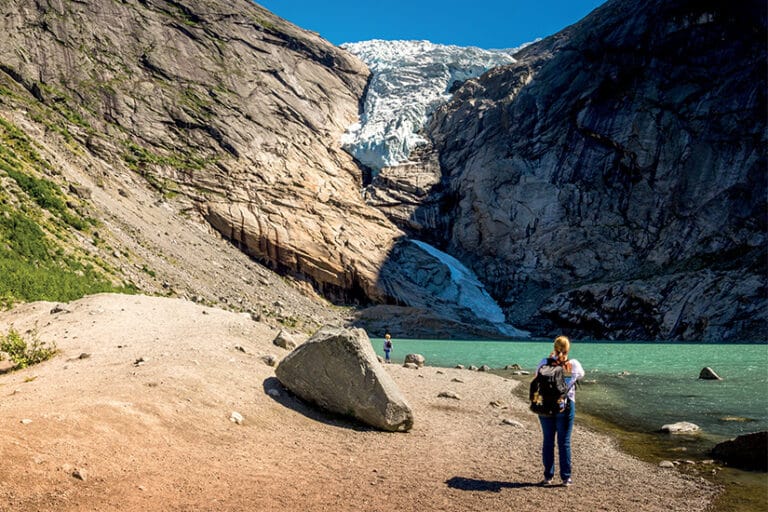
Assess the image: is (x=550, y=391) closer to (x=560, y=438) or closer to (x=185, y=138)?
(x=560, y=438)

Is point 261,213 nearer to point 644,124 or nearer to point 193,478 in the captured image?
point 644,124

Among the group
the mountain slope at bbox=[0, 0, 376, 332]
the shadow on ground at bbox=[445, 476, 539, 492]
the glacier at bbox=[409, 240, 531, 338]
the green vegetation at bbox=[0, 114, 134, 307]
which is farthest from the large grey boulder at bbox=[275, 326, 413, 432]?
the glacier at bbox=[409, 240, 531, 338]

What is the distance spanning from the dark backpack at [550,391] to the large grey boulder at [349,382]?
367cm

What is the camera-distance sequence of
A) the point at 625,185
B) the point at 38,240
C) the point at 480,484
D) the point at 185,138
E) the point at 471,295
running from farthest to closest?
the point at 471,295 < the point at 185,138 < the point at 625,185 < the point at 38,240 < the point at 480,484

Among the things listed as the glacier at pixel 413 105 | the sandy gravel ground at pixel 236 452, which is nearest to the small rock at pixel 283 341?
the sandy gravel ground at pixel 236 452

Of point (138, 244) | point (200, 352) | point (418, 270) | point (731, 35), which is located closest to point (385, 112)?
point (418, 270)

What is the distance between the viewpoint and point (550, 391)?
24.8 feet

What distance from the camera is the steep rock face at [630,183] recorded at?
5931cm

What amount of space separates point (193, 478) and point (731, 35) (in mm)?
88096

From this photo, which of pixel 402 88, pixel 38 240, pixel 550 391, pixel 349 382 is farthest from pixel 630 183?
pixel 550 391

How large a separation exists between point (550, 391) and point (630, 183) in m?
74.5

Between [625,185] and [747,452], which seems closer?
[747,452]

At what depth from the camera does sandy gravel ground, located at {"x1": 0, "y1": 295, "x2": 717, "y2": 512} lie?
6348 mm

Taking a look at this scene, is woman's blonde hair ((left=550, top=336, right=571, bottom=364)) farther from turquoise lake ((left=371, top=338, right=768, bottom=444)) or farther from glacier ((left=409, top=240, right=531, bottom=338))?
glacier ((left=409, top=240, right=531, bottom=338))
